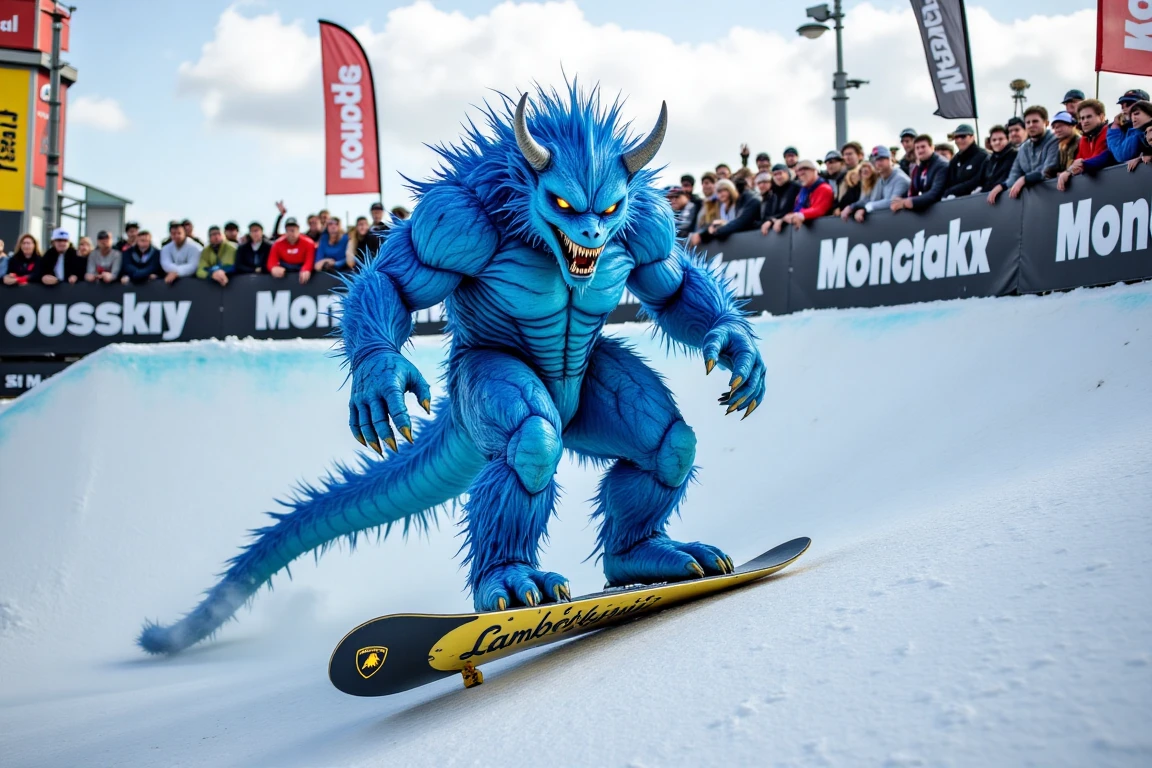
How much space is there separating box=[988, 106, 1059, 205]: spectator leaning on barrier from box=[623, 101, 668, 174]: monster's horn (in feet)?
14.8

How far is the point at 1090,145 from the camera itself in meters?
6.77

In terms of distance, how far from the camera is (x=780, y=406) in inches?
264

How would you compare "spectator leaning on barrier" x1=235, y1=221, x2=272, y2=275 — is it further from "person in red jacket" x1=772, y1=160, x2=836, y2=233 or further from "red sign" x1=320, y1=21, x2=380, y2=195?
"person in red jacket" x1=772, y1=160, x2=836, y2=233

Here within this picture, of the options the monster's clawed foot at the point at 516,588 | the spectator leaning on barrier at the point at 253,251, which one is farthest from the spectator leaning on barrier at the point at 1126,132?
the spectator leaning on barrier at the point at 253,251

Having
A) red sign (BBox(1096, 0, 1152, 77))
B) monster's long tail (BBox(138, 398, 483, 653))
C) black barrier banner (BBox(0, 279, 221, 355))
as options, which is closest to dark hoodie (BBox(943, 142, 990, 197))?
red sign (BBox(1096, 0, 1152, 77))

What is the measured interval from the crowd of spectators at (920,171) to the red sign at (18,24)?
14282 mm

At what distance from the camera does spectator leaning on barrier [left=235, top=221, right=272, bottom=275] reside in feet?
35.4

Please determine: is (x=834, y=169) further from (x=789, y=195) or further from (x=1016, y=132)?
(x=1016, y=132)

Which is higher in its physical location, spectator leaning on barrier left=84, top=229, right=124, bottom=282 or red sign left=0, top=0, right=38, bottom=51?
red sign left=0, top=0, right=38, bottom=51

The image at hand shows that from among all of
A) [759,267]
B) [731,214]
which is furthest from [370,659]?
[731,214]

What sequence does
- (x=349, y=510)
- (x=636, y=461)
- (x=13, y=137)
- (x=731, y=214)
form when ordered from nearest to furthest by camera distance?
1. (x=636, y=461)
2. (x=349, y=510)
3. (x=731, y=214)
4. (x=13, y=137)

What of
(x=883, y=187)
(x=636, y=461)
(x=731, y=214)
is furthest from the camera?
(x=731, y=214)

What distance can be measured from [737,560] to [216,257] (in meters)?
7.99

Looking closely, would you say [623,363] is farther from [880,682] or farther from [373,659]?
[880,682]
